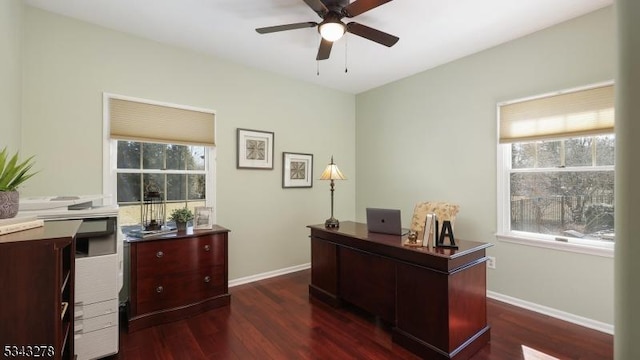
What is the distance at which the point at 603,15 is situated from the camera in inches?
95.0

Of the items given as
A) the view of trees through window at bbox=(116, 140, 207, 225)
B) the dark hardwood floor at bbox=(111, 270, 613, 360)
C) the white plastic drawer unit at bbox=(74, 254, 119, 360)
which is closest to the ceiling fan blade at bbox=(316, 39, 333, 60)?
the view of trees through window at bbox=(116, 140, 207, 225)

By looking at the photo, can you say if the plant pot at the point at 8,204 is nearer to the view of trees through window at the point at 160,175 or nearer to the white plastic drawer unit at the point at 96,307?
the white plastic drawer unit at the point at 96,307

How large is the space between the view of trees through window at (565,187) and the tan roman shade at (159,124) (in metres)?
3.52

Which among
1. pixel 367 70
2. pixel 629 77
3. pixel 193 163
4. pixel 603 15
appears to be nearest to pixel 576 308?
pixel 603 15

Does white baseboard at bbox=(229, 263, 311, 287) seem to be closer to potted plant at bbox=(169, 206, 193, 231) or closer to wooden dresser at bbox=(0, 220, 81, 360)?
potted plant at bbox=(169, 206, 193, 231)

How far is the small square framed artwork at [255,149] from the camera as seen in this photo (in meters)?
3.57

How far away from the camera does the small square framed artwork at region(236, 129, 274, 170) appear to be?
11.7ft

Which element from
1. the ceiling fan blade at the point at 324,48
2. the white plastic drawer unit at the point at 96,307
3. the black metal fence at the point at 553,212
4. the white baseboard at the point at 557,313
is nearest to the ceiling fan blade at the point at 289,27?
the ceiling fan blade at the point at 324,48

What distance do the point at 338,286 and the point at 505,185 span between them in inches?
84.1

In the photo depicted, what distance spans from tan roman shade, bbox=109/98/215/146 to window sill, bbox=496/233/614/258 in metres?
3.54

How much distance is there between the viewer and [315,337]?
235 cm

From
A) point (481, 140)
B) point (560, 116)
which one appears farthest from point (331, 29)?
point (560, 116)

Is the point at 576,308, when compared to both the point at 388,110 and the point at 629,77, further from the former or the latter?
the point at 388,110

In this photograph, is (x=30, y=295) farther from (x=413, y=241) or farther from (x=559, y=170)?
(x=559, y=170)
